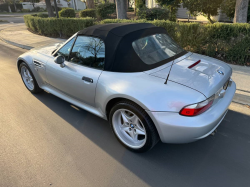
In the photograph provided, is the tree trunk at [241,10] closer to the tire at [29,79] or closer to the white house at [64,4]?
the tire at [29,79]

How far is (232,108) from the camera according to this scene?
3592 mm

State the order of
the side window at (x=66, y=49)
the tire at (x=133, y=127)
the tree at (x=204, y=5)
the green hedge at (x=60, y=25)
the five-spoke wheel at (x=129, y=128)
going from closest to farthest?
the tire at (x=133, y=127), the five-spoke wheel at (x=129, y=128), the side window at (x=66, y=49), the green hedge at (x=60, y=25), the tree at (x=204, y=5)

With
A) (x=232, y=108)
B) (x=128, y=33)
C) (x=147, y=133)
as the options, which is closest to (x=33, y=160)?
(x=147, y=133)

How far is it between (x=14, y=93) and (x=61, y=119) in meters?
1.85

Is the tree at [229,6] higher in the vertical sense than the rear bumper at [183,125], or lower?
higher

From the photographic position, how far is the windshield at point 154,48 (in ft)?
8.58

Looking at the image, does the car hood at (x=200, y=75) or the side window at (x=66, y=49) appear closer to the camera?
the car hood at (x=200, y=75)

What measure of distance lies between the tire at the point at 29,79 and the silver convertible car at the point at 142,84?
0.88 metres

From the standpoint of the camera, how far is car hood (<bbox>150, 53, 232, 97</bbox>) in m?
2.20

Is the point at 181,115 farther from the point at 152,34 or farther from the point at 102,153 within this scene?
the point at 152,34

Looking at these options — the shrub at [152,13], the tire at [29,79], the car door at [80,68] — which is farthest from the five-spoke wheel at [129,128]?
the shrub at [152,13]

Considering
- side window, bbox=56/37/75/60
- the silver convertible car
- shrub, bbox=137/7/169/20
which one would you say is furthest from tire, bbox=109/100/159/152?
shrub, bbox=137/7/169/20

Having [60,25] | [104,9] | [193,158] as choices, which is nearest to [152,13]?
[104,9]

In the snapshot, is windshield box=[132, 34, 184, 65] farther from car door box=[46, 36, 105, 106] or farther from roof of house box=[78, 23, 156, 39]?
car door box=[46, 36, 105, 106]
